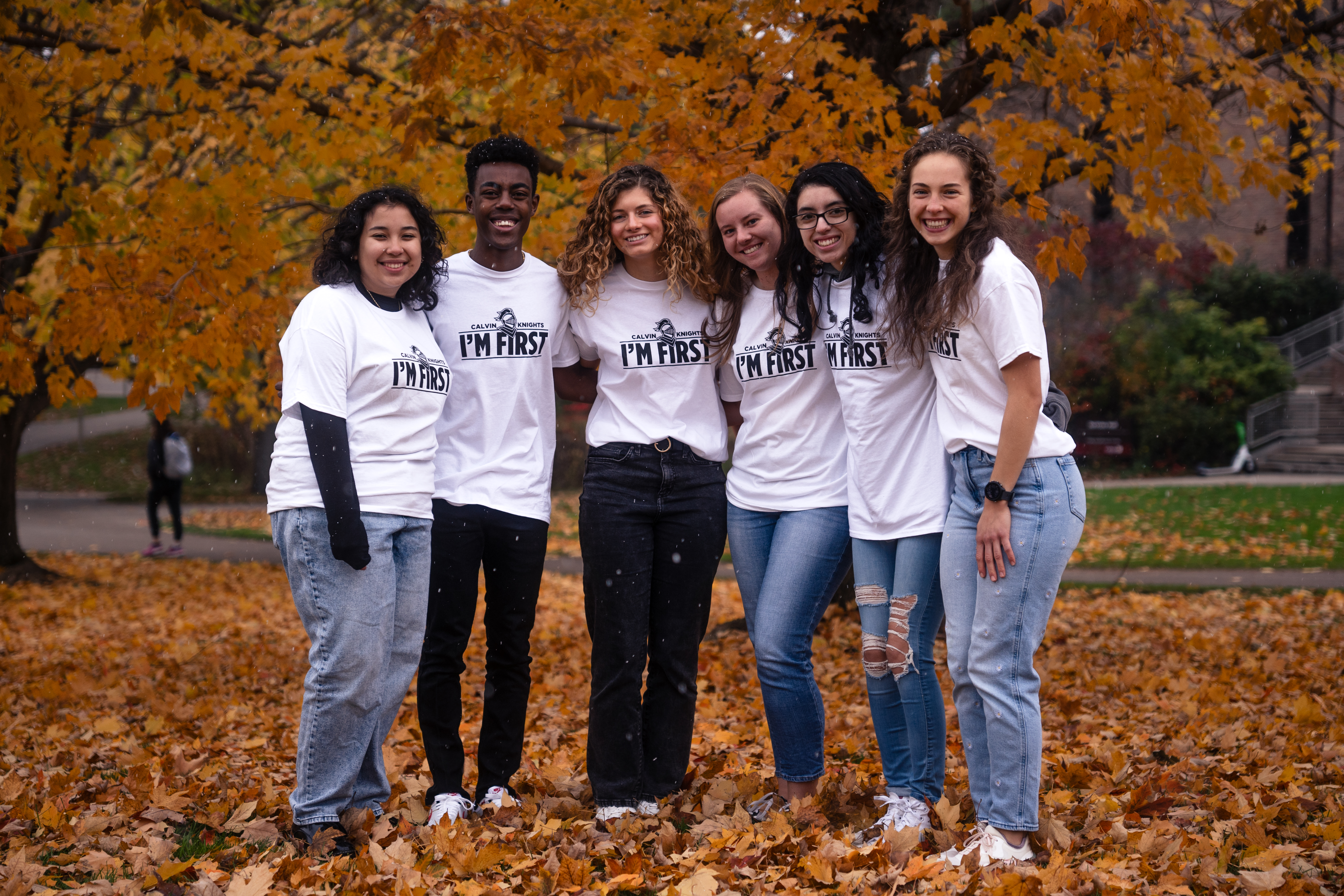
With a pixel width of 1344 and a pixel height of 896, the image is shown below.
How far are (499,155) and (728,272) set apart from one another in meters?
0.84

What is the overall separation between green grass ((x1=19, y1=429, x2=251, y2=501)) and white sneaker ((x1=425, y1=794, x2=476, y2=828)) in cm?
2310

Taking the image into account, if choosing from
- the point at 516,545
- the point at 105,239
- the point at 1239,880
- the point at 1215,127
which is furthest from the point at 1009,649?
the point at 105,239

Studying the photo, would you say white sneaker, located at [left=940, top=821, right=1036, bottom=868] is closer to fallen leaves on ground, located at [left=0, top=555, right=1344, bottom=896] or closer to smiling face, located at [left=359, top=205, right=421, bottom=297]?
fallen leaves on ground, located at [left=0, top=555, right=1344, bottom=896]

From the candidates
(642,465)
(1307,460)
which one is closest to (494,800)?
(642,465)

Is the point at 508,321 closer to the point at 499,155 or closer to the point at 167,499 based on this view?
the point at 499,155

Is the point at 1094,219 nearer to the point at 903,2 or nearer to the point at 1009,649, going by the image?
the point at 903,2

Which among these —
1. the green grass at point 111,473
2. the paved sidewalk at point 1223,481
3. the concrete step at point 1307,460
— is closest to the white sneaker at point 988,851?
the paved sidewalk at point 1223,481

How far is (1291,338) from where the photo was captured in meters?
24.8

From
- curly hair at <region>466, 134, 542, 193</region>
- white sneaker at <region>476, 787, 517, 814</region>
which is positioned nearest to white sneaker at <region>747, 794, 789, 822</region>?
white sneaker at <region>476, 787, 517, 814</region>

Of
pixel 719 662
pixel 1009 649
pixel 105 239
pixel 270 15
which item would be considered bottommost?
pixel 719 662

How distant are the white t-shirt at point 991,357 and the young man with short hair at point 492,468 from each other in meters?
1.27

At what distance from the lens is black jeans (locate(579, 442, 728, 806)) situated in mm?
3490

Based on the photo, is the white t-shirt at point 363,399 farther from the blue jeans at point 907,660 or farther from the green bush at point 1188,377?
the green bush at point 1188,377

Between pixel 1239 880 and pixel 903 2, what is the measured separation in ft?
17.7
